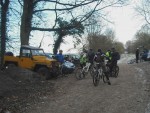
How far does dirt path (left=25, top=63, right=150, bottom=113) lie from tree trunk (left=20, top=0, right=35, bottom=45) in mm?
12934

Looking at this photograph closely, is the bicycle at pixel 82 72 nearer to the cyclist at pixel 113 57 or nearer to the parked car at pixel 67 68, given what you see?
the cyclist at pixel 113 57

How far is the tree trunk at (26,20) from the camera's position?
2994 centimetres

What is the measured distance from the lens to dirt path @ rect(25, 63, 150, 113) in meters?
12.4

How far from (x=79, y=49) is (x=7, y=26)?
42.1 metres

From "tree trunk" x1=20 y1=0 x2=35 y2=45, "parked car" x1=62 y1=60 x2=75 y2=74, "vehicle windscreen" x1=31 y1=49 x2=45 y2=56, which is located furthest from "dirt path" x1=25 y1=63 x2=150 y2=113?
"tree trunk" x1=20 y1=0 x2=35 y2=45

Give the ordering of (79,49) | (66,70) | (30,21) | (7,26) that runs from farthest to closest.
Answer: (79,49), (30,21), (66,70), (7,26)

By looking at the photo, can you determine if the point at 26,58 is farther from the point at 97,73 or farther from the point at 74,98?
the point at 74,98

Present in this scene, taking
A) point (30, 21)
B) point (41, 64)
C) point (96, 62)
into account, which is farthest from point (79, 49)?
point (96, 62)

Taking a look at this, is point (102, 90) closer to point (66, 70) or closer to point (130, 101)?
point (130, 101)

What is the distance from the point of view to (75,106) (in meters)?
13.1

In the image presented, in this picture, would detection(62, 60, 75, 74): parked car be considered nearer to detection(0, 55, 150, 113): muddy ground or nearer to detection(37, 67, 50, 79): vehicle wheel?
detection(37, 67, 50, 79): vehicle wheel

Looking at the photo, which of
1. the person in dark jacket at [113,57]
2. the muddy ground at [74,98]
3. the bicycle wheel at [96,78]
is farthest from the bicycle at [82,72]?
the bicycle wheel at [96,78]

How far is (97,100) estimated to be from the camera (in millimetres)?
14047

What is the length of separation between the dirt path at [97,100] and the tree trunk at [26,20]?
509 inches
